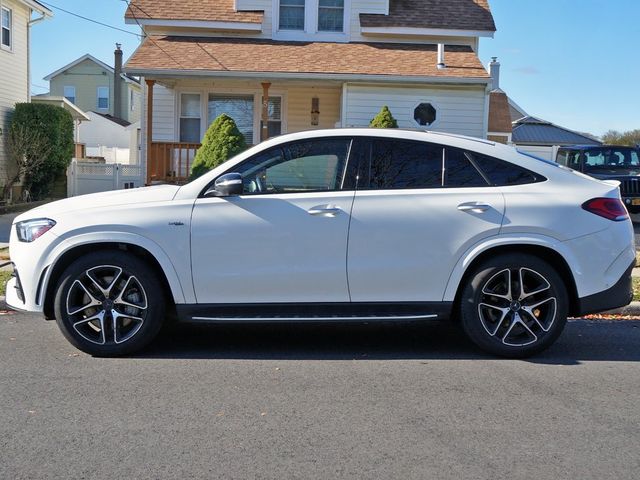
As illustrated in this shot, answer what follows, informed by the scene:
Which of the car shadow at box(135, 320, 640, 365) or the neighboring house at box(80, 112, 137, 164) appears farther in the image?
the neighboring house at box(80, 112, 137, 164)

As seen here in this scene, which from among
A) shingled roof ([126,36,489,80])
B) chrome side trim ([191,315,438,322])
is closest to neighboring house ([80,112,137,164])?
shingled roof ([126,36,489,80])

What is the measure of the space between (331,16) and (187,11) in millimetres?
3523

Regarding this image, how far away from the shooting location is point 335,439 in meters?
4.13

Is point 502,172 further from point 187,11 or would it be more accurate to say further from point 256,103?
point 187,11

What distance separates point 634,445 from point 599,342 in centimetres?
250

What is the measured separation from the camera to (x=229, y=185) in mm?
5508

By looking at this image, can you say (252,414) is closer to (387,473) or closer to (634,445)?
(387,473)

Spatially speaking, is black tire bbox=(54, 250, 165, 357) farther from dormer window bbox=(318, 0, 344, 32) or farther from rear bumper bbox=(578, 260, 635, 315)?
dormer window bbox=(318, 0, 344, 32)

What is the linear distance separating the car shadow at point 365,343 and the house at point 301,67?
958 cm

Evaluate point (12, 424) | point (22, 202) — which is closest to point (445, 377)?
point (12, 424)

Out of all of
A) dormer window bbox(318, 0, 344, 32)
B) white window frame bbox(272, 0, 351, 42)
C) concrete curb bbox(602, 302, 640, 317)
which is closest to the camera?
concrete curb bbox(602, 302, 640, 317)

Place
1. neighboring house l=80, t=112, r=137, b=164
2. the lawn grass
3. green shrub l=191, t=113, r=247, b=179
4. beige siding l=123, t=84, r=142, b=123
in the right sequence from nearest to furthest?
the lawn grass, green shrub l=191, t=113, r=247, b=179, neighboring house l=80, t=112, r=137, b=164, beige siding l=123, t=84, r=142, b=123

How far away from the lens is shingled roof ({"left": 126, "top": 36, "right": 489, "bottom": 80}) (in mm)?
15516

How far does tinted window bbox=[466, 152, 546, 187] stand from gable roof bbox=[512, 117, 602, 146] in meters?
41.8
